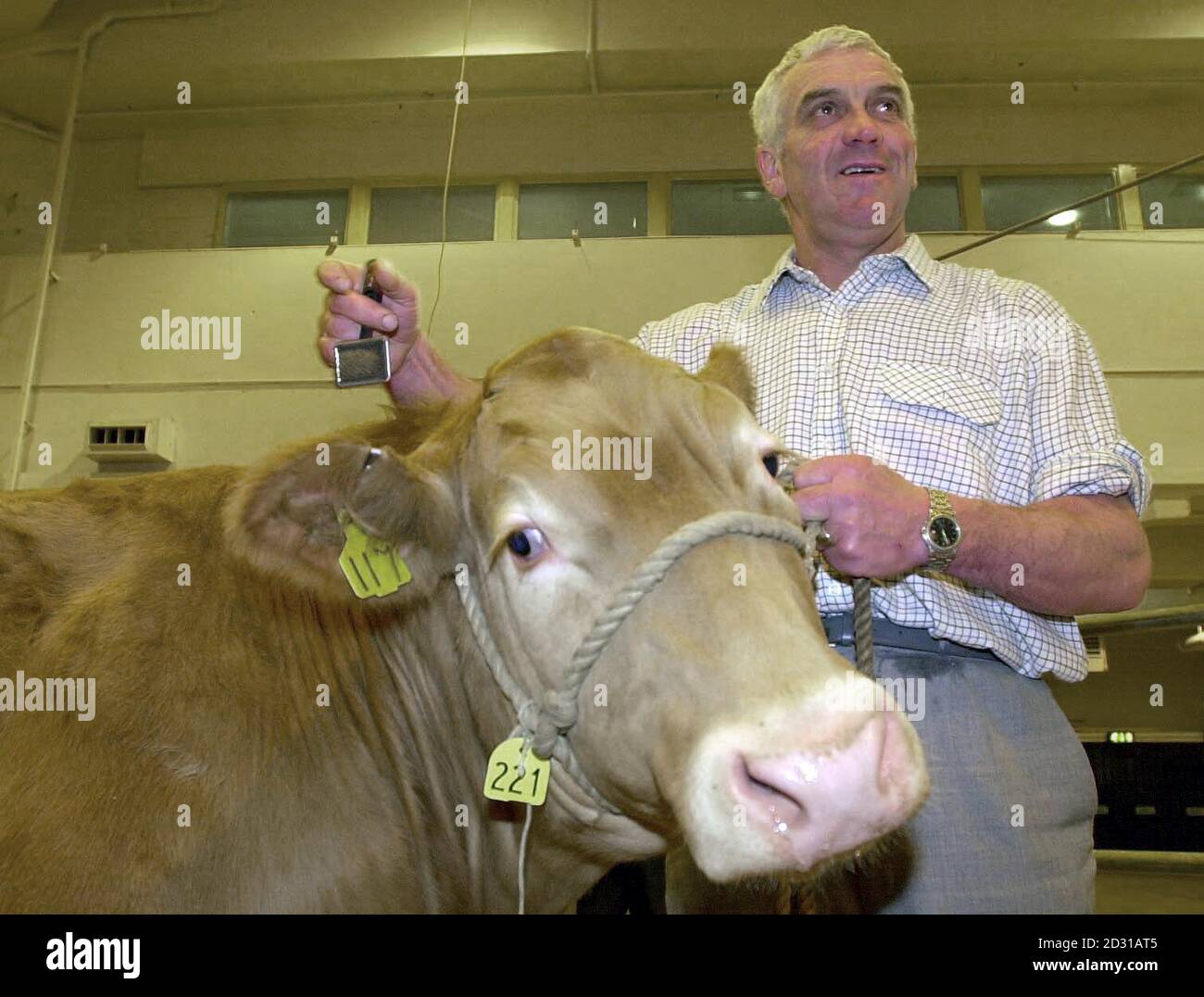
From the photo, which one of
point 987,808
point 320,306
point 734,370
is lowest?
point 987,808

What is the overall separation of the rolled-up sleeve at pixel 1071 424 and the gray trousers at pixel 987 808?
51 cm

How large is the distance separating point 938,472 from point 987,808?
0.83 meters

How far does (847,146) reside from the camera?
9.57 ft

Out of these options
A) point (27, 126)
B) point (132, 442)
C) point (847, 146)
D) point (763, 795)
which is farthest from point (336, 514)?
point (27, 126)

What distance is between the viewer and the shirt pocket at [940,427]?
8.05 feet

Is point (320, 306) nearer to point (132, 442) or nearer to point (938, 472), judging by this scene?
point (132, 442)

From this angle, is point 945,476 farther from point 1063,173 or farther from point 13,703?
point 1063,173

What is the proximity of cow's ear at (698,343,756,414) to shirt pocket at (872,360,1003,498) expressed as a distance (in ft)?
1.21

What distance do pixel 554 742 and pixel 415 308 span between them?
4.33 feet

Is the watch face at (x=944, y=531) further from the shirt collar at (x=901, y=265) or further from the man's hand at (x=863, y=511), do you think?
the shirt collar at (x=901, y=265)

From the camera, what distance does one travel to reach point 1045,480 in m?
2.38

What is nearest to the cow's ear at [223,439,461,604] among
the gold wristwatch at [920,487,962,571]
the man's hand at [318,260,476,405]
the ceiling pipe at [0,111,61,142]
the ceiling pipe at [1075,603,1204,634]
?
the man's hand at [318,260,476,405]

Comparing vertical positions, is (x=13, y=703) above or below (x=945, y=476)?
below

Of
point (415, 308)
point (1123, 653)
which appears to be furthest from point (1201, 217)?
point (415, 308)
